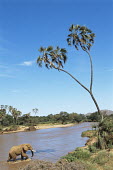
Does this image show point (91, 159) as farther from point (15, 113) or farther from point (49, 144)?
point (15, 113)

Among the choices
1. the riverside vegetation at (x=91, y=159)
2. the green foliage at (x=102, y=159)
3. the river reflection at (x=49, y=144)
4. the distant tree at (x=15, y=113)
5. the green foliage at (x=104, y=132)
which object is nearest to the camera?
the riverside vegetation at (x=91, y=159)

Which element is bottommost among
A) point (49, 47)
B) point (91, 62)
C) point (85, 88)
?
point (85, 88)

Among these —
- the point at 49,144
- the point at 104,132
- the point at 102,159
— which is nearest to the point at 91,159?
the point at 102,159

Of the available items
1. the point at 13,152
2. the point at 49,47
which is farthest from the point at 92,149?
the point at 49,47

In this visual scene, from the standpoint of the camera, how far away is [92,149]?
15.5 m

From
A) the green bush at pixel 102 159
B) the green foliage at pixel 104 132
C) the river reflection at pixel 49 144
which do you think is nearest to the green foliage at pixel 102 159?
the green bush at pixel 102 159

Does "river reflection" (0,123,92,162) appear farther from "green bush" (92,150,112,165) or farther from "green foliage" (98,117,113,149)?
"green bush" (92,150,112,165)

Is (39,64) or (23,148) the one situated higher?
(39,64)

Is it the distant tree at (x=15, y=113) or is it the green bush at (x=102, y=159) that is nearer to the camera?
the green bush at (x=102, y=159)

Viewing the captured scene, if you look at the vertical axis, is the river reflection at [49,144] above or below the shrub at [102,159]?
below

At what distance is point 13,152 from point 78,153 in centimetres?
571

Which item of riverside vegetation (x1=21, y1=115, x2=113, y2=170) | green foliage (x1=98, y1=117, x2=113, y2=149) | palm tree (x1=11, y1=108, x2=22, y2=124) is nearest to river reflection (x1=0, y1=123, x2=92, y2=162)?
riverside vegetation (x1=21, y1=115, x2=113, y2=170)

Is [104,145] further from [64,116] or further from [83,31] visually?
[64,116]

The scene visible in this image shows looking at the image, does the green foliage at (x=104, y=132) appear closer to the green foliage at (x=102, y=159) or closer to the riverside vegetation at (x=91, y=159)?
the riverside vegetation at (x=91, y=159)
